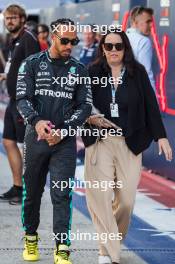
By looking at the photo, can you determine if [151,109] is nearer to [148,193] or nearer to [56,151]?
[56,151]

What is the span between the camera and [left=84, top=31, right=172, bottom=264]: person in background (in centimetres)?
623

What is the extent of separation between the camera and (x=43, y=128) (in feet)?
19.4

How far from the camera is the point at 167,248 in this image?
6.95 meters

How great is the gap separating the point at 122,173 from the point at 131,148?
0.20 m

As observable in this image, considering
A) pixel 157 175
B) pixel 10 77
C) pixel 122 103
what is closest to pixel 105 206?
pixel 122 103

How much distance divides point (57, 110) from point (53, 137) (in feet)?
0.79

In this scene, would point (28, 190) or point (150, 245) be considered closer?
point (28, 190)

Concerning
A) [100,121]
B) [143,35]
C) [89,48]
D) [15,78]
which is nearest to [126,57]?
[100,121]

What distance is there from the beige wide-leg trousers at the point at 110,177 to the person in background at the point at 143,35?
12.4 ft

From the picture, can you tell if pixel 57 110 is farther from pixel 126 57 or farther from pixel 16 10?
pixel 16 10

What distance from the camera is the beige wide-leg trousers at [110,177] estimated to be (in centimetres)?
627

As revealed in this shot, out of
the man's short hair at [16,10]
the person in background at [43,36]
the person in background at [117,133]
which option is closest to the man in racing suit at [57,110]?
the person in background at [117,133]

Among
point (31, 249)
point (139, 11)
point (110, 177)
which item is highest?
point (139, 11)

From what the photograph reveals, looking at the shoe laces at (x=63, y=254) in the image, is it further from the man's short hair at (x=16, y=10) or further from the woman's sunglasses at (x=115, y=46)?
the man's short hair at (x=16, y=10)
